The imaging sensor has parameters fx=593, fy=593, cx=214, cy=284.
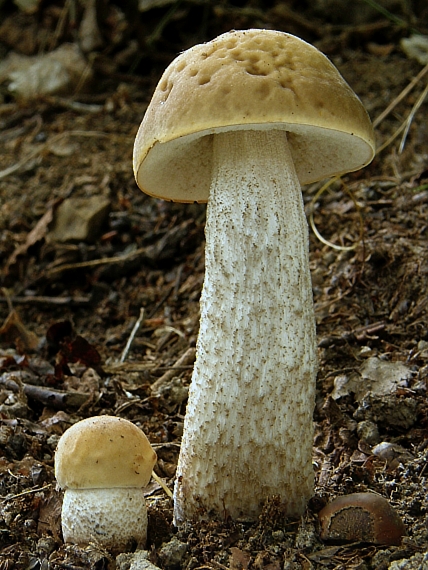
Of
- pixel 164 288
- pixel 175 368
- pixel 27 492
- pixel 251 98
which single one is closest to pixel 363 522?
pixel 27 492

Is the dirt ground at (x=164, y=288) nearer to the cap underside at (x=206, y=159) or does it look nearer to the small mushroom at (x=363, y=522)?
the small mushroom at (x=363, y=522)

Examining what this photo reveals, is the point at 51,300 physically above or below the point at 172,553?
below

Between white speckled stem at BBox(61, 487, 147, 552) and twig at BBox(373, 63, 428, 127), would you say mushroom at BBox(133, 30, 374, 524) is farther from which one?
twig at BBox(373, 63, 428, 127)

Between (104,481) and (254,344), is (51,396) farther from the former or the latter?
(254,344)

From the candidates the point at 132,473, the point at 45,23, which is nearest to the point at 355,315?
the point at 132,473

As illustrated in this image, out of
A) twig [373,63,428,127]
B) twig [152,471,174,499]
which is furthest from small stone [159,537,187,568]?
twig [373,63,428,127]

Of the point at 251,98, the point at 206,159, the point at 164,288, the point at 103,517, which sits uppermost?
the point at 251,98
